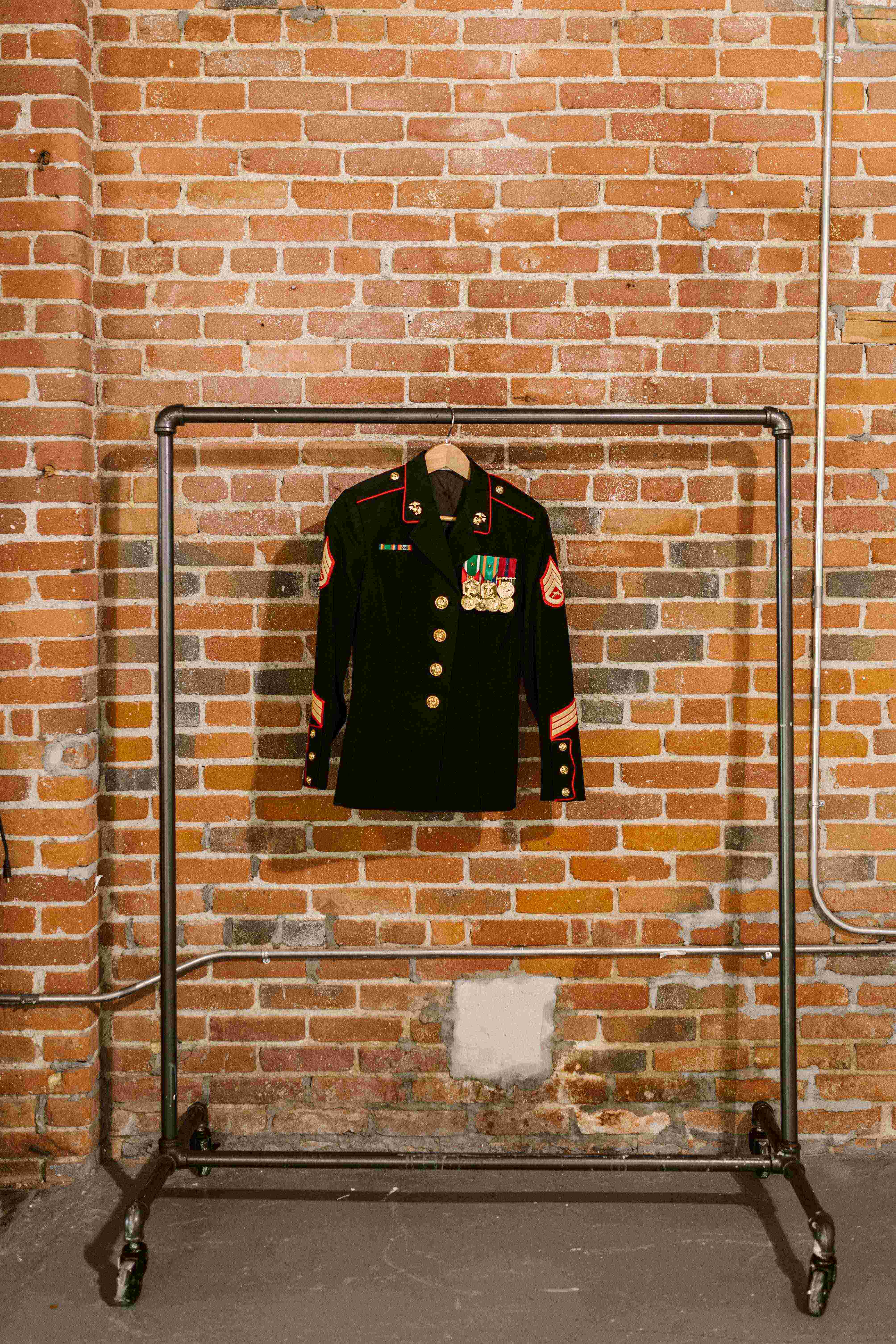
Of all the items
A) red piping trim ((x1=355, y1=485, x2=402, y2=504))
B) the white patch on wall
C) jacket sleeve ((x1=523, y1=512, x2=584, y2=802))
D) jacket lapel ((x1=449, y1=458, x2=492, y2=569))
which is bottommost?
the white patch on wall

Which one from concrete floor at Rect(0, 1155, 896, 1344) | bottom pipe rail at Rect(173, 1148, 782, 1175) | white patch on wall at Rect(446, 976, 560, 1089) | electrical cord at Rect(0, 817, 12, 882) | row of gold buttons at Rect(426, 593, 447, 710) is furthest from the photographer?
white patch on wall at Rect(446, 976, 560, 1089)

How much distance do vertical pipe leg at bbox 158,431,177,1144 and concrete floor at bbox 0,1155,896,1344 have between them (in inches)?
10.1

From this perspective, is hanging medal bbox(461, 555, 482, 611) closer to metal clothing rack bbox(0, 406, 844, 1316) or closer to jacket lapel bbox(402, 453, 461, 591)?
jacket lapel bbox(402, 453, 461, 591)

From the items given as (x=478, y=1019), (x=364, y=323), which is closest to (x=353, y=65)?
(x=364, y=323)

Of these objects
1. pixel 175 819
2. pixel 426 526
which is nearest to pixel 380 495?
pixel 426 526

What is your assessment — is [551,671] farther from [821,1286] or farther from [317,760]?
[821,1286]

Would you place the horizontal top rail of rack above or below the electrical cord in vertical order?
above

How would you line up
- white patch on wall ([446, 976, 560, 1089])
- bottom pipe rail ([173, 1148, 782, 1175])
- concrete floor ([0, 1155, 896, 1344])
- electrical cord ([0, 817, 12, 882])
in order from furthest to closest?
white patch on wall ([446, 976, 560, 1089])
electrical cord ([0, 817, 12, 882])
bottom pipe rail ([173, 1148, 782, 1175])
concrete floor ([0, 1155, 896, 1344])

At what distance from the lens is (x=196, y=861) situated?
229 centimetres

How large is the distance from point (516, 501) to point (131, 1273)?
166 centimetres

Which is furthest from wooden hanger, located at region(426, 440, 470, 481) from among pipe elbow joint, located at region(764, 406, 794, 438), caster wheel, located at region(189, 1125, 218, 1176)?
caster wheel, located at region(189, 1125, 218, 1176)

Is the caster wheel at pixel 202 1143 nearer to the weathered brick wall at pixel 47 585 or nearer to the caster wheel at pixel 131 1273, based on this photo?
the weathered brick wall at pixel 47 585

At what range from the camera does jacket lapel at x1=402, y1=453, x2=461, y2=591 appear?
6.79ft

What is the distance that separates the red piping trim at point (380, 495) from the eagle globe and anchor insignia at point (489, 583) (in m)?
0.21
